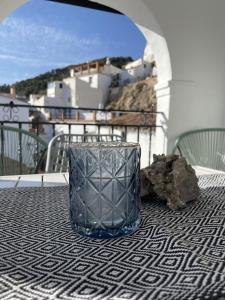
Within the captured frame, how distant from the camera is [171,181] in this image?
2.24ft

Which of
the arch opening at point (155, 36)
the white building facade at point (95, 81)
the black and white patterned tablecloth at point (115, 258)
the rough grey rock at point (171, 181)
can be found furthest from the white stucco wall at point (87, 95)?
the black and white patterned tablecloth at point (115, 258)

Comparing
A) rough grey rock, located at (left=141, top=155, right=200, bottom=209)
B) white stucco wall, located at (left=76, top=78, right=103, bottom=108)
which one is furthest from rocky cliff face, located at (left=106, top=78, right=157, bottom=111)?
rough grey rock, located at (left=141, top=155, right=200, bottom=209)

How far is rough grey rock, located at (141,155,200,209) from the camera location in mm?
677

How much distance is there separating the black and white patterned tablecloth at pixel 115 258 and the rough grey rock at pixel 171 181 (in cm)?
4

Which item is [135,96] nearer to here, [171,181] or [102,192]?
[171,181]

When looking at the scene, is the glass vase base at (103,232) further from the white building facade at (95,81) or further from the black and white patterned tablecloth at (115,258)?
the white building facade at (95,81)

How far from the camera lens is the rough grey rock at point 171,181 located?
68cm

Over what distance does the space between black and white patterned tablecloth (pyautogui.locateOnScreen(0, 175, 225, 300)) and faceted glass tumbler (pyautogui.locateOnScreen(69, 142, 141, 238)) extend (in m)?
0.03

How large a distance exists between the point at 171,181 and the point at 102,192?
0.24m

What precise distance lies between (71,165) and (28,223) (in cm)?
17

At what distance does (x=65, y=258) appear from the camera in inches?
16.3

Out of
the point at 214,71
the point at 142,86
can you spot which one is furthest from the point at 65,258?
the point at 142,86

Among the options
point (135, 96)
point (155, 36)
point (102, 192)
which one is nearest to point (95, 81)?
point (135, 96)

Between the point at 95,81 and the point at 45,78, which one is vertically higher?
the point at 95,81
